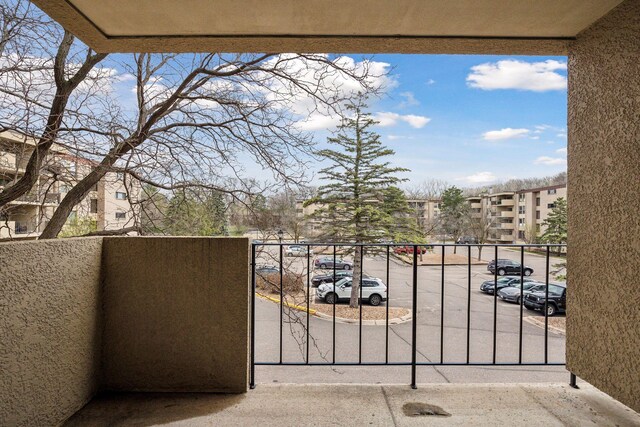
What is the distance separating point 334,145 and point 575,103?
1425 centimetres

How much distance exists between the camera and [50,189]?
5.36m

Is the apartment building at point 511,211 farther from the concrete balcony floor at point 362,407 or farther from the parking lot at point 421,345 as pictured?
the concrete balcony floor at point 362,407

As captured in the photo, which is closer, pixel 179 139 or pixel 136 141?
pixel 136 141

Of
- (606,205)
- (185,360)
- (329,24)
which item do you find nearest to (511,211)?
(606,205)

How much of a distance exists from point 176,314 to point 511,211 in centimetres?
3874

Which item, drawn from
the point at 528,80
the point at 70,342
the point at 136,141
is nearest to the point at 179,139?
the point at 136,141

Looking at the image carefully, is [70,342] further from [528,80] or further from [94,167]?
[528,80]

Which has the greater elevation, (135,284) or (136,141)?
(136,141)

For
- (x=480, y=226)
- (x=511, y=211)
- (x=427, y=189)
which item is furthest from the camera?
(x=511, y=211)

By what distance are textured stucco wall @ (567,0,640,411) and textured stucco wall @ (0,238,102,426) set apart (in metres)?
2.68

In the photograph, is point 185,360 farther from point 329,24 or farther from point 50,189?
point 50,189

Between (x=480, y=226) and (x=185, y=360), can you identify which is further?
(x=480, y=226)

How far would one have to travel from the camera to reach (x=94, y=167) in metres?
4.75

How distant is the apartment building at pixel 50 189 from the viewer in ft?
14.7
